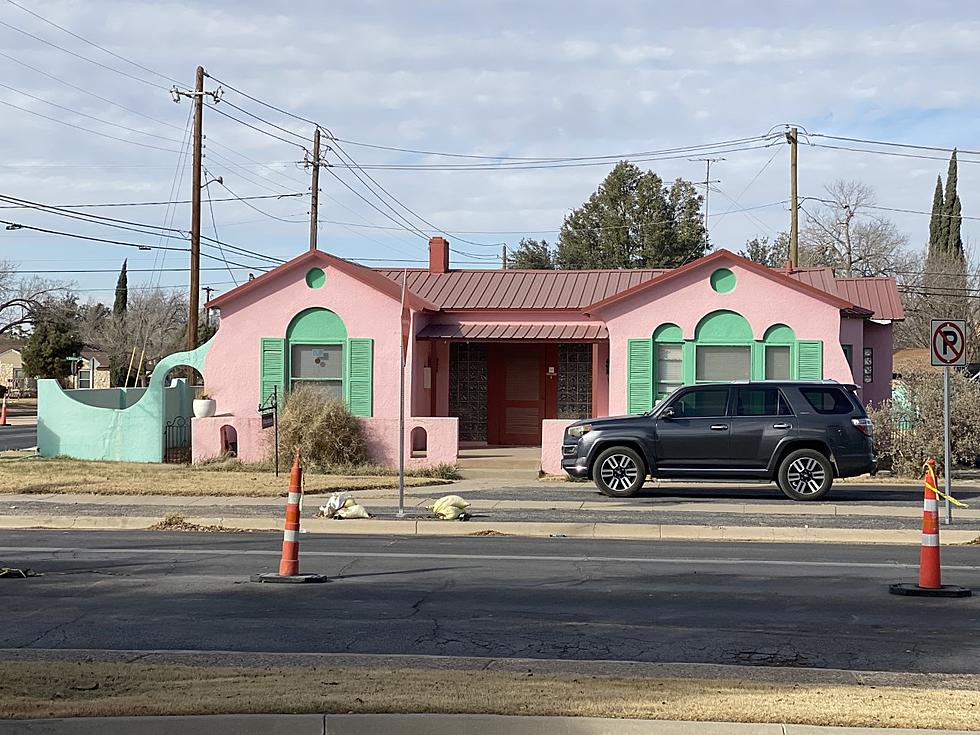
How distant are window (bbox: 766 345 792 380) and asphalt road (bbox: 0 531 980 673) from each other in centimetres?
1071

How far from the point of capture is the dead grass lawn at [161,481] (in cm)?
1978

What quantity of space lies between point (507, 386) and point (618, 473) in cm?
942

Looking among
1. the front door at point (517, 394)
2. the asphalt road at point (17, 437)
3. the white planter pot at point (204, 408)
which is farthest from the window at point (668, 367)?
the asphalt road at point (17, 437)

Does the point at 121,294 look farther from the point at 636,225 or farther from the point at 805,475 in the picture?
the point at 805,475

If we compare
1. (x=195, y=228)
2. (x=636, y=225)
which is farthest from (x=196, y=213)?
(x=636, y=225)

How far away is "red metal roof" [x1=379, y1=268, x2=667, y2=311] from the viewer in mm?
27625

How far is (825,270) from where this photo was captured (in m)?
30.4

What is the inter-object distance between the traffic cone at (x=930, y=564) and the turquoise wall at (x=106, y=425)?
712 inches

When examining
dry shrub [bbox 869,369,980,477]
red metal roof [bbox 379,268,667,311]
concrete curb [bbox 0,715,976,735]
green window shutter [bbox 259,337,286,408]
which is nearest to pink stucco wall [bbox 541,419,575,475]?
red metal roof [bbox 379,268,667,311]

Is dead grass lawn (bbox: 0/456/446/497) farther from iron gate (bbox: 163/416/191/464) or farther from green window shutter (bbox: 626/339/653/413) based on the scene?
green window shutter (bbox: 626/339/653/413)

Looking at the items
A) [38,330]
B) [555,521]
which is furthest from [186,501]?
[38,330]

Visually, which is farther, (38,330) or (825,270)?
(38,330)

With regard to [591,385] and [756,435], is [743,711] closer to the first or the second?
[756,435]

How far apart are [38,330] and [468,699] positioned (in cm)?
6594
